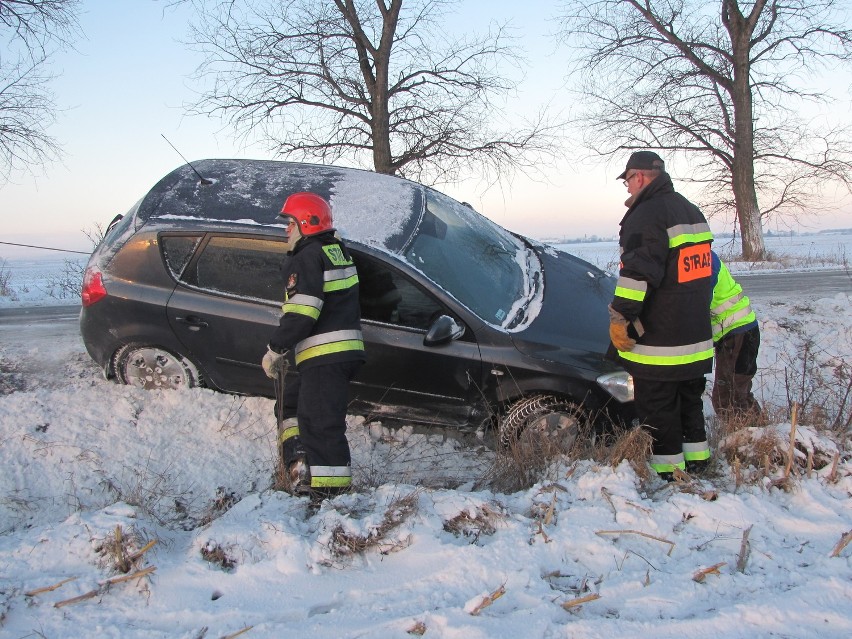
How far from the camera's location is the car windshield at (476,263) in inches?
163

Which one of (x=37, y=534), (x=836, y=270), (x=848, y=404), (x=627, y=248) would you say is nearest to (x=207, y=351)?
(x=37, y=534)

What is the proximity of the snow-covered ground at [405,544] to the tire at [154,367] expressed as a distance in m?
0.36

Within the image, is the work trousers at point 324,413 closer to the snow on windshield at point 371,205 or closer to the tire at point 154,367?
the snow on windshield at point 371,205

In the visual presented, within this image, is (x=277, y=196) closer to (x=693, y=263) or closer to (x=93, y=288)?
(x=93, y=288)

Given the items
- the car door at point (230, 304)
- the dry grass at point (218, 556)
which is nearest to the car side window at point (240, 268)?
the car door at point (230, 304)

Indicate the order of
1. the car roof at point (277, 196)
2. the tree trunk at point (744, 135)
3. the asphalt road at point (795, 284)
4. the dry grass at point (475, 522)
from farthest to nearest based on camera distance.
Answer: the tree trunk at point (744, 135)
the asphalt road at point (795, 284)
the car roof at point (277, 196)
the dry grass at point (475, 522)

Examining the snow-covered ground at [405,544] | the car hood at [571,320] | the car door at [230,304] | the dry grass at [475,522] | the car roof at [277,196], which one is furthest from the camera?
the car roof at [277,196]

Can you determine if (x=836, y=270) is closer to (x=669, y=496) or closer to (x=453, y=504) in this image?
→ (x=669, y=496)

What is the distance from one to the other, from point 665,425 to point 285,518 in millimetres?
2105

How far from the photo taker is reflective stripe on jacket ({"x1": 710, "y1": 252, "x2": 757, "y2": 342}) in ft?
13.1

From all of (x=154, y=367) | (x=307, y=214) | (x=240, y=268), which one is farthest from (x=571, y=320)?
(x=154, y=367)

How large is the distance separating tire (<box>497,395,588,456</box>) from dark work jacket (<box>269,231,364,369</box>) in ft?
3.38

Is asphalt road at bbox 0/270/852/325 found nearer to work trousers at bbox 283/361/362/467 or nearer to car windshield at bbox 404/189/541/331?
car windshield at bbox 404/189/541/331

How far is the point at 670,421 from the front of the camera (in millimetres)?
3561
